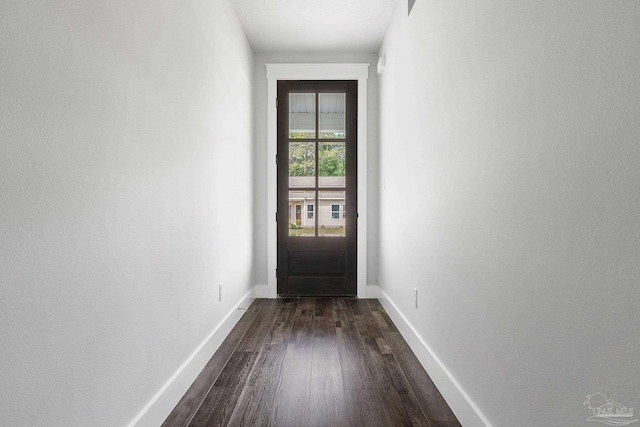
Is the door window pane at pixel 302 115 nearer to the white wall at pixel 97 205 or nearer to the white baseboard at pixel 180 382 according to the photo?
the white wall at pixel 97 205

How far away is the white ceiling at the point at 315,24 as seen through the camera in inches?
120

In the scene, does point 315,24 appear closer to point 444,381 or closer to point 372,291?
point 372,291

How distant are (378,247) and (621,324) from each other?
3170 millimetres

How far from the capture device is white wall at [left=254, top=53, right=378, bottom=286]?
399 centimetres

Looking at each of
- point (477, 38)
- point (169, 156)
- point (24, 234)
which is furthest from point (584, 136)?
point (169, 156)

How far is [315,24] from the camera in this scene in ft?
11.0

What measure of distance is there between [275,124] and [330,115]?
0.58 m

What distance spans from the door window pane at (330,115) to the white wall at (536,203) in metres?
1.95

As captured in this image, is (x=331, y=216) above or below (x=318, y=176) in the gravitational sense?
below

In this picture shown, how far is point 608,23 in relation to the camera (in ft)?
2.72

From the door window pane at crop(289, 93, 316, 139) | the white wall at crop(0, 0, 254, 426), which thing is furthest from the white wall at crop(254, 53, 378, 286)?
the white wall at crop(0, 0, 254, 426)

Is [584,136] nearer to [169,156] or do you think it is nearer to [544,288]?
[544,288]

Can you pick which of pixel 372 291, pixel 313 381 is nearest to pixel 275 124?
pixel 372 291

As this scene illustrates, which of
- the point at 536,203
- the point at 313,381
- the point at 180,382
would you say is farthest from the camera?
the point at 313,381
